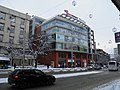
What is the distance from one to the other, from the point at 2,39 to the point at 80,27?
37.6 m

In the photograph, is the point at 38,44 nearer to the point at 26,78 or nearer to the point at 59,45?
the point at 59,45

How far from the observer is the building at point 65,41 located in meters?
64.2

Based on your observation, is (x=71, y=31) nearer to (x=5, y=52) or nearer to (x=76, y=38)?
(x=76, y=38)

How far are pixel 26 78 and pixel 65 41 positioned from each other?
54.5 metres

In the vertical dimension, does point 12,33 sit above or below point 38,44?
above

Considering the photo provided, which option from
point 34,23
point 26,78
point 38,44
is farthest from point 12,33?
point 26,78

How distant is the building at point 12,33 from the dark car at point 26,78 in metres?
38.1

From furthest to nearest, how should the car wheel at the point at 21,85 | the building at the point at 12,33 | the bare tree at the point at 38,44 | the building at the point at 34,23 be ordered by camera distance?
1. the building at the point at 34,23
2. the building at the point at 12,33
3. the bare tree at the point at 38,44
4. the car wheel at the point at 21,85

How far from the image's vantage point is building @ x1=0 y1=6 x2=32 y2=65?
52062 mm

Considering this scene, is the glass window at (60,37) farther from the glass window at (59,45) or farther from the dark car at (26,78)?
the dark car at (26,78)

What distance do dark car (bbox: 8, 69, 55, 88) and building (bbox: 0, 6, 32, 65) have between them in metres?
38.1

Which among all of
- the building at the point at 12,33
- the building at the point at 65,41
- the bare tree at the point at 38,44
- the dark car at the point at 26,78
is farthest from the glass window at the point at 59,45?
the dark car at the point at 26,78

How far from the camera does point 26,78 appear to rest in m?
13.0

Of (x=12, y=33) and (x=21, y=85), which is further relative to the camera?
(x=12, y=33)
